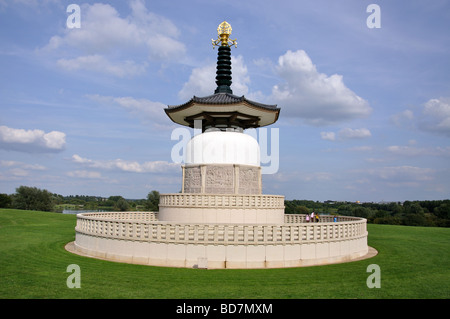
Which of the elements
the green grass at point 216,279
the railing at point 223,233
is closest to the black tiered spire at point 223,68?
the railing at point 223,233

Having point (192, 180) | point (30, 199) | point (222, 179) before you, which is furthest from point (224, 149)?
point (30, 199)

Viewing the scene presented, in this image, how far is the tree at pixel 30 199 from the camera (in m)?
65.4

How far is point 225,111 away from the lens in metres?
24.2

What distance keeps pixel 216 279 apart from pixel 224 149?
13.3 meters

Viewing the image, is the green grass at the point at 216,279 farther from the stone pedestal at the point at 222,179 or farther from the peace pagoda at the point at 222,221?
the stone pedestal at the point at 222,179

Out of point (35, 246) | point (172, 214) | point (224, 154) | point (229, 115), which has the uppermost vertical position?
point (229, 115)

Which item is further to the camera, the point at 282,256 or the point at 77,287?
the point at 282,256

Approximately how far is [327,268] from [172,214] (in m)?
10.6

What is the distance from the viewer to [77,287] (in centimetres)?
1038

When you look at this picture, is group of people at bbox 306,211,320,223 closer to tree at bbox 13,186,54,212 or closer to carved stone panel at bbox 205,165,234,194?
carved stone panel at bbox 205,165,234,194

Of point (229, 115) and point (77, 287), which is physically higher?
point (229, 115)
